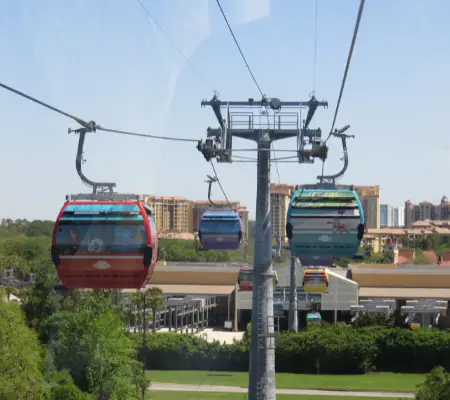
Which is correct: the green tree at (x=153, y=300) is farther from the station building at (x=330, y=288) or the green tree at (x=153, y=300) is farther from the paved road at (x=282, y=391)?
the station building at (x=330, y=288)

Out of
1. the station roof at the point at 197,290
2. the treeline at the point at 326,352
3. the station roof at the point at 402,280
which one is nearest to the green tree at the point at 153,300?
the treeline at the point at 326,352

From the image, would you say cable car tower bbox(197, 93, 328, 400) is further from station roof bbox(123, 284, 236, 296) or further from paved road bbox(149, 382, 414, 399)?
station roof bbox(123, 284, 236, 296)

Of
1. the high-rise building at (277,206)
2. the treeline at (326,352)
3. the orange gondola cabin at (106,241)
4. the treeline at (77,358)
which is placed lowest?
the treeline at (326,352)

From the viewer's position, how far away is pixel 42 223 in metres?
145

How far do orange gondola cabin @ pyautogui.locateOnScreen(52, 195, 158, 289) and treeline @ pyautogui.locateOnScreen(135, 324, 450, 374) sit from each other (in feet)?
89.7

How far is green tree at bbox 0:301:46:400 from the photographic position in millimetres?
24125

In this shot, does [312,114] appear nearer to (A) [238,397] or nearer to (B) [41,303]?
(A) [238,397]

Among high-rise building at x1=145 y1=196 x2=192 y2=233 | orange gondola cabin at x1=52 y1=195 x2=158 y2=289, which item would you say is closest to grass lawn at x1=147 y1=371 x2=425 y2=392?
orange gondola cabin at x1=52 y1=195 x2=158 y2=289

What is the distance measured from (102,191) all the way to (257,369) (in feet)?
16.0

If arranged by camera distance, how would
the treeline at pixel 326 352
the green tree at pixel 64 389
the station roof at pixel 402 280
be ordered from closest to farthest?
the green tree at pixel 64 389 → the treeline at pixel 326 352 → the station roof at pixel 402 280

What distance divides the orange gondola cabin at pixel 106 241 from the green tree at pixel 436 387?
34.0 feet

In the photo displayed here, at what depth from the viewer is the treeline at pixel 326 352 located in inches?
1577

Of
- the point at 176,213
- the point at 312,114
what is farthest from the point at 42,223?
the point at 312,114

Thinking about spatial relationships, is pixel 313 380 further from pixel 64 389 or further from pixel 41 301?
pixel 41 301
